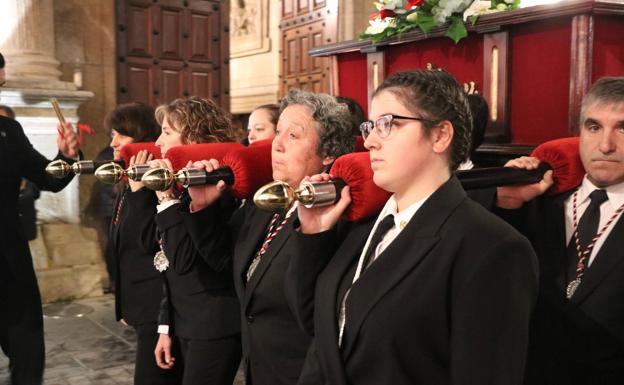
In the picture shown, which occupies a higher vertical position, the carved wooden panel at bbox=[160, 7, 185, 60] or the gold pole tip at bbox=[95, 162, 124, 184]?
the carved wooden panel at bbox=[160, 7, 185, 60]

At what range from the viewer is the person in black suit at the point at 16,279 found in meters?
3.37

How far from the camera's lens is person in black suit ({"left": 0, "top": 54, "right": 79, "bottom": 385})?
3367 millimetres

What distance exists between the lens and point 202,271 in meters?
2.65

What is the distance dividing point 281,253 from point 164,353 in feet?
3.41

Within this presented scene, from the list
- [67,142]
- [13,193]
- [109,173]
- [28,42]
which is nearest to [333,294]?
[109,173]

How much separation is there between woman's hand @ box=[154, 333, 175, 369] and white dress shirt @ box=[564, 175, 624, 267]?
5.51 ft

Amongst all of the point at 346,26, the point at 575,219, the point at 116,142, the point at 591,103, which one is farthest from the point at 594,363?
the point at 346,26

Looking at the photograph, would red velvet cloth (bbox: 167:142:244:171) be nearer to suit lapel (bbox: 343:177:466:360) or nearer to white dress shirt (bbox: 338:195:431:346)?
white dress shirt (bbox: 338:195:431:346)

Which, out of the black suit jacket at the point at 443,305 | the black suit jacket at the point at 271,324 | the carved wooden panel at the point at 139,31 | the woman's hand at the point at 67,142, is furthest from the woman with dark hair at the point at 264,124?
the carved wooden panel at the point at 139,31

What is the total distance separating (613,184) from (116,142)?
2517 millimetres

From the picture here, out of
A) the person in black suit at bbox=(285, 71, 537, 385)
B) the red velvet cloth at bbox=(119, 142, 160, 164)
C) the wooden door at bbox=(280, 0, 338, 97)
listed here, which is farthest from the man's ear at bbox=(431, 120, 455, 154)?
the wooden door at bbox=(280, 0, 338, 97)

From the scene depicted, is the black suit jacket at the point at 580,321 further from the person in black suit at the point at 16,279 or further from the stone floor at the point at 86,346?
the person in black suit at the point at 16,279

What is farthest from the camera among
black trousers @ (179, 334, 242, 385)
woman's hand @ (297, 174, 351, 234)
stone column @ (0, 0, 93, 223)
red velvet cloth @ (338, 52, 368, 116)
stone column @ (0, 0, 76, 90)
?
stone column @ (0, 0, 76, 90)

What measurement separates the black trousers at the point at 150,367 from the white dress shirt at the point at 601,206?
1778 millimetres
